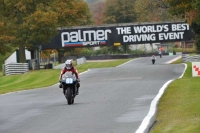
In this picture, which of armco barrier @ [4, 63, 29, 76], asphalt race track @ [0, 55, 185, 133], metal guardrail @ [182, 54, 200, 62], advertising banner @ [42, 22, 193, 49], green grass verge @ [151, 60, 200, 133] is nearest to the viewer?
green grass verge @ [151, 60, 200, 133]

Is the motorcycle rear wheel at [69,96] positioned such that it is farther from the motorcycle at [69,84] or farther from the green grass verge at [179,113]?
the green grass verge at [179,113]

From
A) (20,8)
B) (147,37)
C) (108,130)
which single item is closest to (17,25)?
(20,8)

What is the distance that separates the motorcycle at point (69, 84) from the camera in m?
18.8

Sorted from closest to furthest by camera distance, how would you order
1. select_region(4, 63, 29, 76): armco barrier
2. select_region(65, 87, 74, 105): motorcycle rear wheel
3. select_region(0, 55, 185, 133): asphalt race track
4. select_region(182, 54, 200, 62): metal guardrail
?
select_region(0, 55, 185, 133): asphalt race track, select_region(65, 87, 74, 105): motorcycle rear wheel, select_region(4, 63, 29, 76): armco barrier, select_region(182, 54, 200, 62): metal guardrail

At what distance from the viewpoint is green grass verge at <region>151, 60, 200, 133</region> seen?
37.4 ft

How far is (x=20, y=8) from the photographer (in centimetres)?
5138

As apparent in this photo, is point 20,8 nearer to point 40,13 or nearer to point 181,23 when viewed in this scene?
point 40,13

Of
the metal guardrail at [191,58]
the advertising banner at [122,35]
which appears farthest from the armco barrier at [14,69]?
the metal guardrail at [191,58]

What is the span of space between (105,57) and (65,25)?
2788cm

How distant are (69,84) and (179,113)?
5.77 metres

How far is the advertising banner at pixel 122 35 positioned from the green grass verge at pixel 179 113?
42.8 metres

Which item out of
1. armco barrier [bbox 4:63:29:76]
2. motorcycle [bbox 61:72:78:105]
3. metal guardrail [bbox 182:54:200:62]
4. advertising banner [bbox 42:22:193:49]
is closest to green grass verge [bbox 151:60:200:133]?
motorcycle [bbox 61:72:78:105]

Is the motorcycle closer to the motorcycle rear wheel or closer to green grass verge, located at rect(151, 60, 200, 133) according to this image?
the motorcycle rear wheel

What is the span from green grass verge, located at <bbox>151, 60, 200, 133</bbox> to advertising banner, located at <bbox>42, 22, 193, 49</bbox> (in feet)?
140
